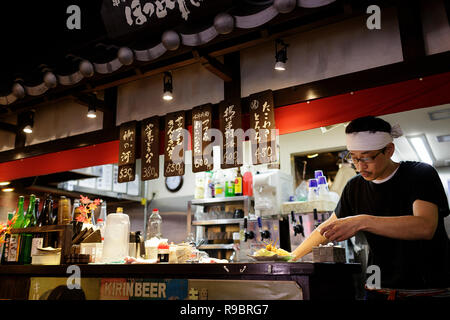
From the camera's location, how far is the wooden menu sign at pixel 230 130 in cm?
365

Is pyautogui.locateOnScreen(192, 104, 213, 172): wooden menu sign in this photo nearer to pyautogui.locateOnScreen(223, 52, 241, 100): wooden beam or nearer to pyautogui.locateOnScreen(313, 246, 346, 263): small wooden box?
pyautogui.locateOnScreen(223, 52, 241, 100): wooden beam

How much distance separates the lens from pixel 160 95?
4.54 m

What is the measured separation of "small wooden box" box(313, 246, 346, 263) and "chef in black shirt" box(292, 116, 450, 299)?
0.06 m

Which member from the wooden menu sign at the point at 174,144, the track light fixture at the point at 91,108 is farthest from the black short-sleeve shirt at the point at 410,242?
the track light fixture at the point at 91,108

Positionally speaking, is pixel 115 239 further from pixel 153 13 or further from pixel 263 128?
pixel 153 13

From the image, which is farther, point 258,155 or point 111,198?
point 111,198

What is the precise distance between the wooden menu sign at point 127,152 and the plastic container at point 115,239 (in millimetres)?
1484

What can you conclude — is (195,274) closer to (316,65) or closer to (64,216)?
(64,216)

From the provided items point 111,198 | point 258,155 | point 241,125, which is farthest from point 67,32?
point 111,198

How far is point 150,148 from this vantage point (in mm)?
4180

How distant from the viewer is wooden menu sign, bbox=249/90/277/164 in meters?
3.48

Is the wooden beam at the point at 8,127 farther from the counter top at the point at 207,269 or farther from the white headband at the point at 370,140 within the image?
the white headband at the point at 370,140

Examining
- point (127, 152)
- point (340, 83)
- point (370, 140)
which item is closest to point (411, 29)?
point (340, 83)
